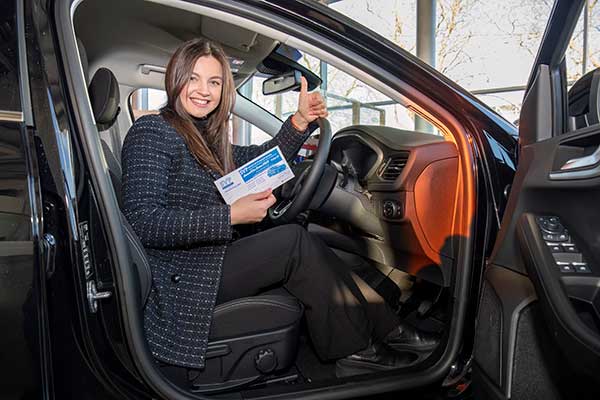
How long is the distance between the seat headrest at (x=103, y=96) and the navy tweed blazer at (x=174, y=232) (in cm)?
10

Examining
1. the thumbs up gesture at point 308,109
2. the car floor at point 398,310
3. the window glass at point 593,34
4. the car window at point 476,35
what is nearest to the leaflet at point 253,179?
the thumbs up gesture at point 308,109

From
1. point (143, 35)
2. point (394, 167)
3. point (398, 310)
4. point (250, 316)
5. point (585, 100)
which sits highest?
point (143, 35)

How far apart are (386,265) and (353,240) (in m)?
0.16

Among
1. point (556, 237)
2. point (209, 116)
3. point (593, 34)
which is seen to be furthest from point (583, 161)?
point (209, 116)

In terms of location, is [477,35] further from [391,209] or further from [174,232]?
[174,232]

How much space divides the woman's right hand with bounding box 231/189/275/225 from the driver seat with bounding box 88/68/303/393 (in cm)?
24

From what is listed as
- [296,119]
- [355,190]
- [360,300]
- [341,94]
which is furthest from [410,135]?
[341,94]

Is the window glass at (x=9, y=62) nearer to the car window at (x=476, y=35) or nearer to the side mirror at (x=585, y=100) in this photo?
the side mirror at (x=585, y=100)

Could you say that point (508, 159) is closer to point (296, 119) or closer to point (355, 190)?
point (355, 190)

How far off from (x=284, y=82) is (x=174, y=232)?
107cm

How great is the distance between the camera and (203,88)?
151 cm

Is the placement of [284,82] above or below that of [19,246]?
above

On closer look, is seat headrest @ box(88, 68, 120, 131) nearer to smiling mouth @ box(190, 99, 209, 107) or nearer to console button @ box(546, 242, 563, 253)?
smiling mouth @ box(190, 99, 209, 107)

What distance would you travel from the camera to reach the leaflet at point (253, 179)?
4.28 feet
